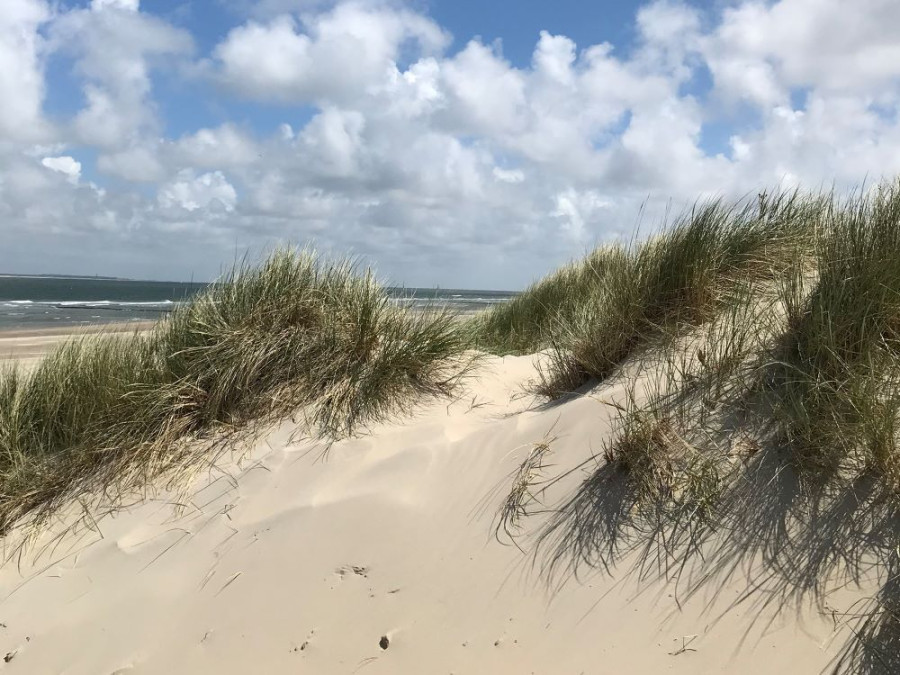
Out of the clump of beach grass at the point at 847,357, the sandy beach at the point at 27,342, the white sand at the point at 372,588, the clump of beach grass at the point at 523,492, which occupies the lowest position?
the sandy beach at the point at 27,342

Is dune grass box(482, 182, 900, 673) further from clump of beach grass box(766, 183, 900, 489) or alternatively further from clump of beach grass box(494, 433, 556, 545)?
clump of beach grass box(494, 433, 556, 545)

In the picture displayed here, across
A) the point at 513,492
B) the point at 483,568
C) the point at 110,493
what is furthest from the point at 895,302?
the point at 110,493

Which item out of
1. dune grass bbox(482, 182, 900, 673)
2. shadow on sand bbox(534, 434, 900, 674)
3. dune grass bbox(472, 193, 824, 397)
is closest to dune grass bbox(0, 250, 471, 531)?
dune grass bbox(472, 193, 824, 397)

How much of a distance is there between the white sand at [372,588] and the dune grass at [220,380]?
0.33 m

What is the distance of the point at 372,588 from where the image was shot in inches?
114

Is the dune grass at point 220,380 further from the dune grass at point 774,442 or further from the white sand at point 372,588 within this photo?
the dune grass at point 774,442

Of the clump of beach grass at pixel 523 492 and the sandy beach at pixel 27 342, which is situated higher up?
the clump of beach grass at pixel 523 492

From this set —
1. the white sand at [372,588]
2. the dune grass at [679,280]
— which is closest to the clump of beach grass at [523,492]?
the white sand at [372,588]

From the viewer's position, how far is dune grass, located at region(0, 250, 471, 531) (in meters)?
4.10

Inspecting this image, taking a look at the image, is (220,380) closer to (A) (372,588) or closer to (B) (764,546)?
(A) (372,588)

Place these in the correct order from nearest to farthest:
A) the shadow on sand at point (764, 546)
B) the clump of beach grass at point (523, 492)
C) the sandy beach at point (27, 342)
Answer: the shadow on sand at point (764, 546)
the clump of beach grass at point (523, 492)
the sandy beach at point (27, 342)

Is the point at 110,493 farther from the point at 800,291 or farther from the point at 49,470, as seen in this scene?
the point at 800,291

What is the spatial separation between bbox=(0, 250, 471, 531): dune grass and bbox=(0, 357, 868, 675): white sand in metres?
0.33

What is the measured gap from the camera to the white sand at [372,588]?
236 centimetres
